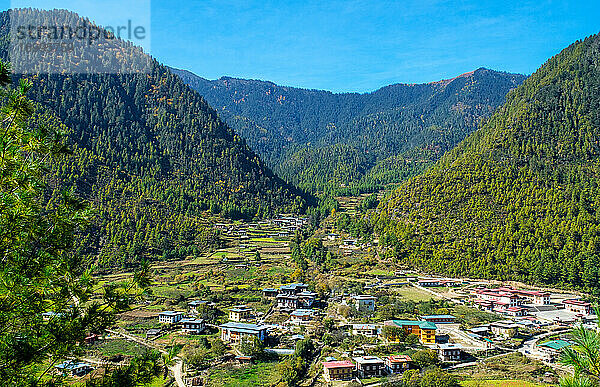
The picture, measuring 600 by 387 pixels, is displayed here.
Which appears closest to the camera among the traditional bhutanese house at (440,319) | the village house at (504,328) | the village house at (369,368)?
the village house at (369,368)

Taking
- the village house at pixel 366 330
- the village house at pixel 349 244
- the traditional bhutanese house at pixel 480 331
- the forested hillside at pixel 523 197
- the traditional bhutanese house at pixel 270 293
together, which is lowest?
the traditional bhutanese house at pixel 480 331

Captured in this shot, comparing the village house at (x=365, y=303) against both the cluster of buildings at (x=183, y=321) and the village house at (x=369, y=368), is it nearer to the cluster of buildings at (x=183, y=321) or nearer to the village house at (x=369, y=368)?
the village house at (x=369, y=368)

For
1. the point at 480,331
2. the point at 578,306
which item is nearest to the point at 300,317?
the point at 480,331

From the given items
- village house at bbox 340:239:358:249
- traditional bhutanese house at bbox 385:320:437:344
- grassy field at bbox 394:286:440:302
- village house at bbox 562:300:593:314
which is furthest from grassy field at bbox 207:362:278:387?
village house at bbox 340:239:358:249

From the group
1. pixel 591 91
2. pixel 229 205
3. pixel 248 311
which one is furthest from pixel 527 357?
pixel 591 91

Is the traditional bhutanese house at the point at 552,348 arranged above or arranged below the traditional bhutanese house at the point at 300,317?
above

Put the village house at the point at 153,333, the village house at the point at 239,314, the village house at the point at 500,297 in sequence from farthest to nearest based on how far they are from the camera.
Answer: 1. the village house at the point at 500,297
2. the village house at the point at 239,314
3. the village house at the point at 153,333

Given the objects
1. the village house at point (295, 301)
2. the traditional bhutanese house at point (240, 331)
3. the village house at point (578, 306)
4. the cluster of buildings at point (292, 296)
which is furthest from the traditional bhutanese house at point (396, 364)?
the village house at point (578, 306)
